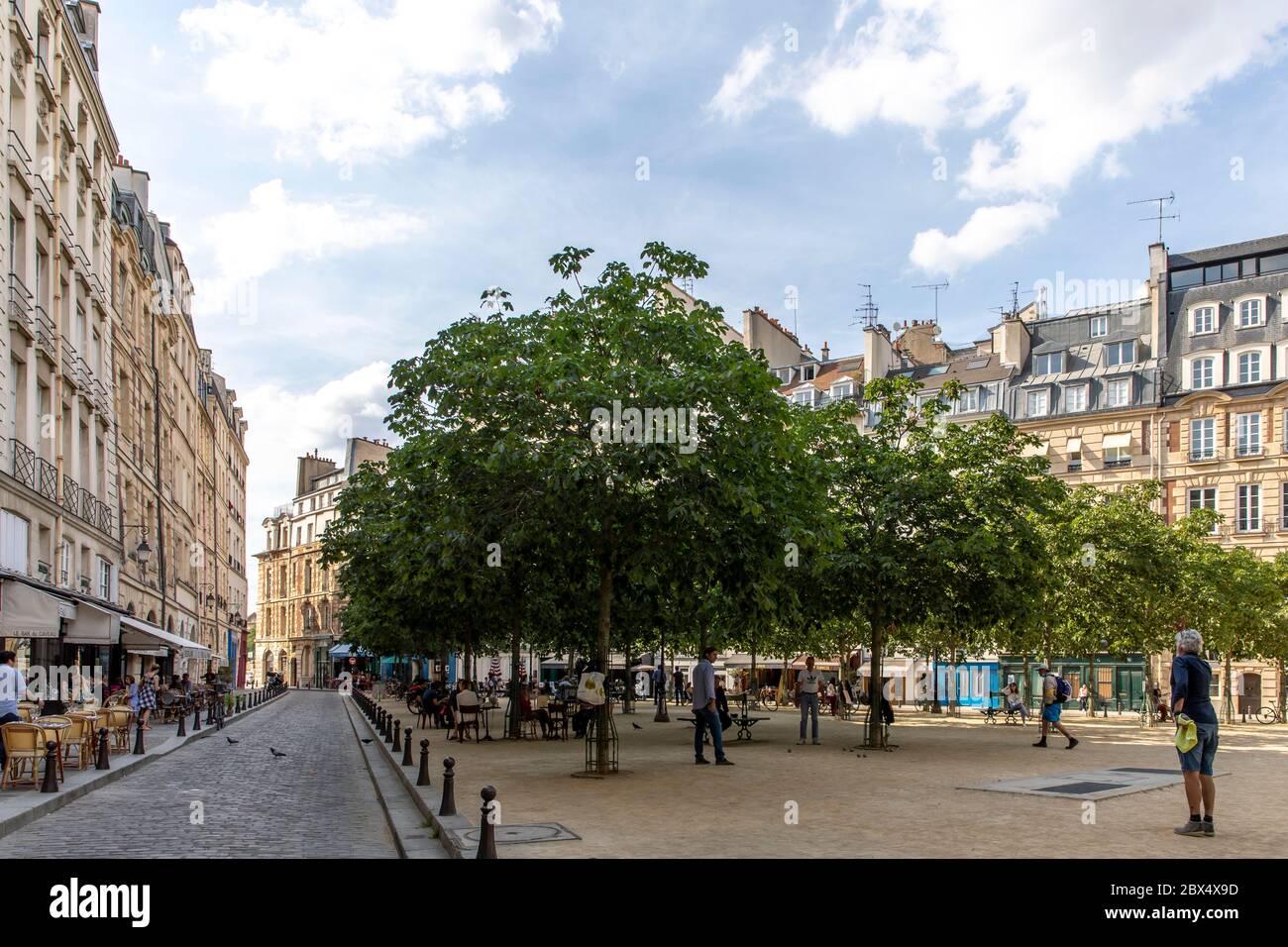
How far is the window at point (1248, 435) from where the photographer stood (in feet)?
157

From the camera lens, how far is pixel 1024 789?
14.2 metres

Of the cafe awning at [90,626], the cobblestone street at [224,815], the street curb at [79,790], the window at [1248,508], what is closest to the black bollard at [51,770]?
the street curb at [79,790]

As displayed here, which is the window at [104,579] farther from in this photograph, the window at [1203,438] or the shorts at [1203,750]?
the window at [1203,438]

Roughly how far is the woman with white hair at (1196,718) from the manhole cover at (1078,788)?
3.33m

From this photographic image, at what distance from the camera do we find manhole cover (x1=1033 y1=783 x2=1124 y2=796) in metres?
14.0

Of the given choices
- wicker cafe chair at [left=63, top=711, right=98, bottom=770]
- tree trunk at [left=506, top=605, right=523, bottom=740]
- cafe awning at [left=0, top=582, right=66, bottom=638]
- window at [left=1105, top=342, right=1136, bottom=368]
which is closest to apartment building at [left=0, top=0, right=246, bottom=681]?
cafe awning at [left=0, top=582, right=66, bottom=638]

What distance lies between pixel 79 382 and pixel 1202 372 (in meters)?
44.2

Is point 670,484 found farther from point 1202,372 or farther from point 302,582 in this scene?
point 302,582

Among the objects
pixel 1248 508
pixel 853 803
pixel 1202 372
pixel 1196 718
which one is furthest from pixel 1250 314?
pixel 1196 718

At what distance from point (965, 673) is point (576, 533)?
43241 mm

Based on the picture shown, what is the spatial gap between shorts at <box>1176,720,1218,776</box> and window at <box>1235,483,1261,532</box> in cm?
4248

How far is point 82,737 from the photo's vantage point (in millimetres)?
17875
